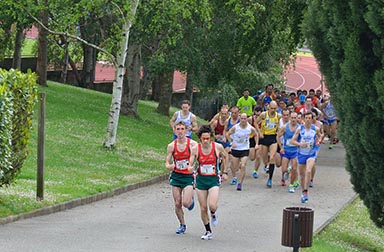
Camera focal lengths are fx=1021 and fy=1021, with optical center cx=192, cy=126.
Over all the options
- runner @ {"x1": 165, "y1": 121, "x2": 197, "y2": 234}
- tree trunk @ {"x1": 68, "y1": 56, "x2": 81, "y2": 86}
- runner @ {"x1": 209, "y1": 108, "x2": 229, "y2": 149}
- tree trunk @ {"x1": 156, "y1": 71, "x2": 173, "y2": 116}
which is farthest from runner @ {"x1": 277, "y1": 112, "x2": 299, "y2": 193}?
tree trunk @ {"x1": 68, "y1": 56, "x2": 81, "y2": 86}

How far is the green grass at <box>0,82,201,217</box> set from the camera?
62.3ft

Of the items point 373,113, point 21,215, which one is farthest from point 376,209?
point 21,215

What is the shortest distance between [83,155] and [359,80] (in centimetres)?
1078

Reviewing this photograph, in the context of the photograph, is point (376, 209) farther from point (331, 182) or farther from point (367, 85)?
point (331, 182)

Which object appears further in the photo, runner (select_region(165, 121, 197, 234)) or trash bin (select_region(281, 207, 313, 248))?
runner (select_region(165, 121, 197, 234))

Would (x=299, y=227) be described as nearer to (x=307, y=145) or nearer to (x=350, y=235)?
(x=350, y=235)

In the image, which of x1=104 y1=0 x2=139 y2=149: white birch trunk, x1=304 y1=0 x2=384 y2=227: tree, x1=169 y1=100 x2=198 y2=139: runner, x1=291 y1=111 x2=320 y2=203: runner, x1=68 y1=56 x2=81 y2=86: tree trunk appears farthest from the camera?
x1=68 y1=56 x2=81 y2=86: tree trunk

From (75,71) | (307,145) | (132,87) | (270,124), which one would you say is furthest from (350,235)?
(75,71)

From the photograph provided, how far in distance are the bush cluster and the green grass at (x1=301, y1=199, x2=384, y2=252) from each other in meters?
5.06

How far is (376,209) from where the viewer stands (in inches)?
640

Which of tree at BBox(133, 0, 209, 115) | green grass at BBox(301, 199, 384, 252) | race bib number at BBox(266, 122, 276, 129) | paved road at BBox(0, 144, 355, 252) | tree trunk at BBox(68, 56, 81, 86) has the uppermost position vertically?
tree at BBox(133, 0, 209, 115)

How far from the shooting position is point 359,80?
15.4m

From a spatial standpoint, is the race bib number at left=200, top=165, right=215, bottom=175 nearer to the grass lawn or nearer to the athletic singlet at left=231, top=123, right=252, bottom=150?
the grass lawn

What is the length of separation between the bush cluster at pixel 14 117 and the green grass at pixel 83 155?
0.71 metres
